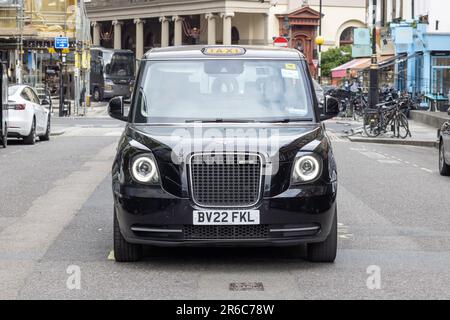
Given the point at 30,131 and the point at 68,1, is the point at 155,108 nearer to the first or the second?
the point at 30,131

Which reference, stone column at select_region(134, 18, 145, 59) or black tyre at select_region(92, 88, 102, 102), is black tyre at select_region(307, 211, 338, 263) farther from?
stone column at select_region(134, 18, 145, 59)

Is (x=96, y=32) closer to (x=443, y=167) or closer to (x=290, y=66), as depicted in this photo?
(x=443, y=167)

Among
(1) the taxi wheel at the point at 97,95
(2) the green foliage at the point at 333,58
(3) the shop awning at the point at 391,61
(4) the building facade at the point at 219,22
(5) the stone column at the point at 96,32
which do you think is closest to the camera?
(3) the shop awning at the point at 391,61

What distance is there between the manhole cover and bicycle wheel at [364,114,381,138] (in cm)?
2273

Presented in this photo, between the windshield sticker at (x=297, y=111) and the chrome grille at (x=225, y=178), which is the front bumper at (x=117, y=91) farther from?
the chrome grille at (x=225, y=178)

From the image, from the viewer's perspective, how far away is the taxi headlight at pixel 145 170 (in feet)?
27.1

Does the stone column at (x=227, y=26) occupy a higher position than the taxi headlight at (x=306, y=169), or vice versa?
the stone column at (x=227, y=26)

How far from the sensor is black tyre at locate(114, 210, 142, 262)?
860cm

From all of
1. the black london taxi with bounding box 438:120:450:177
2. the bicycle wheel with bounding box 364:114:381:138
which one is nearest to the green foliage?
the bicycle wheel with bounding box 364:114:381:138

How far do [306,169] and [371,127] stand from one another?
882 inches

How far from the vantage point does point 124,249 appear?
8617 millimetres

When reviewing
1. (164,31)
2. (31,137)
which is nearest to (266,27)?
(164,31)

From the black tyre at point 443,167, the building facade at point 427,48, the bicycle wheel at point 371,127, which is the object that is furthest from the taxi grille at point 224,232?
the building facade at point 427,48

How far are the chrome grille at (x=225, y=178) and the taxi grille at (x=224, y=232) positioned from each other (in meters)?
0.19
